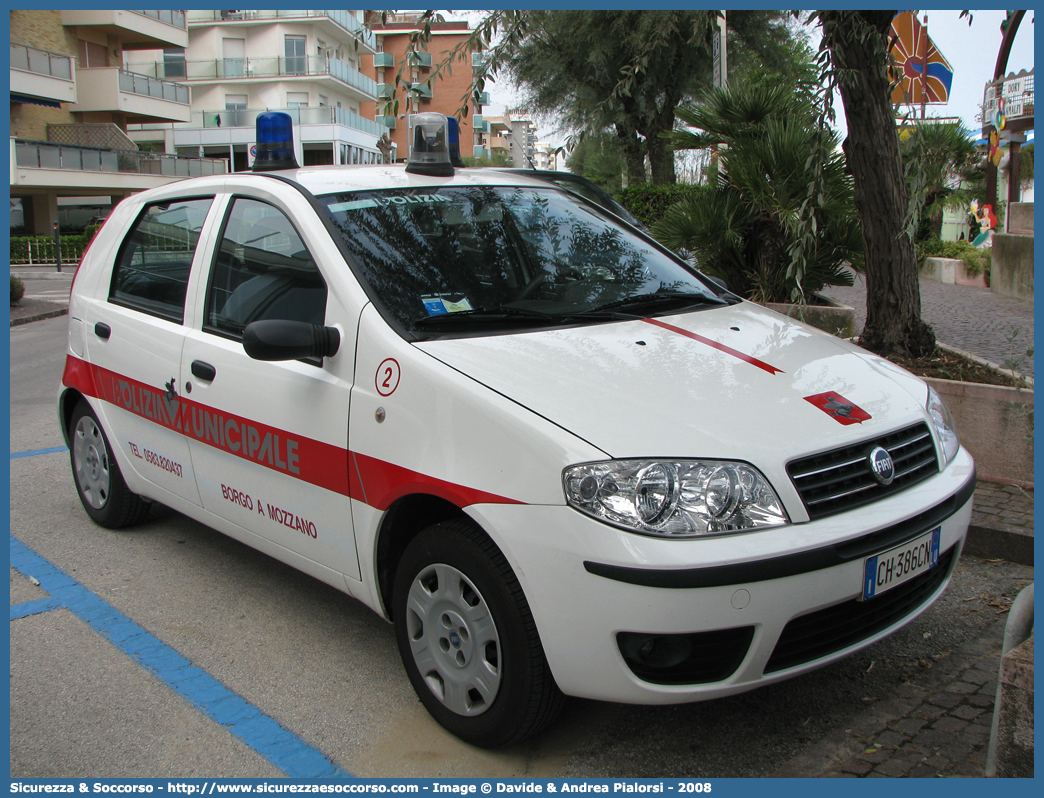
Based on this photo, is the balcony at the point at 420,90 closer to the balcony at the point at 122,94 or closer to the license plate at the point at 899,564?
the license plate at the point at 899,564

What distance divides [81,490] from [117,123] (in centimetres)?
4293

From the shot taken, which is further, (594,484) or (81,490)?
(81,490)

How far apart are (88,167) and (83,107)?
6.24 m

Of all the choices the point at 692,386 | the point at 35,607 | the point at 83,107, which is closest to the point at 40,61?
the point at 83,107

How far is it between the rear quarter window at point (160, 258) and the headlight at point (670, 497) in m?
2.34

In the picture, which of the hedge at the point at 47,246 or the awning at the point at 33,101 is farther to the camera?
the awning at the point at 33,101

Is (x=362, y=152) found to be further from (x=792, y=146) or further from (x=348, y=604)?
(x=348, y=604)

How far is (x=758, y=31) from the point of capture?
16156 mm

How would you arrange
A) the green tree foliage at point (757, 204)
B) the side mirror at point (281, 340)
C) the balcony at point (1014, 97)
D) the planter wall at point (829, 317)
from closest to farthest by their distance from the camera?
1. the side mirror at point (281, 340)
2. the planter wall at point (829, 317)
3. the green tree foliage at point (757, 204)
4. the balcony at point (1014, 97)

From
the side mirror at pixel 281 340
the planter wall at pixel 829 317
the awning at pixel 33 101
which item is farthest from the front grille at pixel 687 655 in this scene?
the awning at pixel 33 101

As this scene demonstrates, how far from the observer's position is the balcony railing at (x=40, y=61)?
34094mm

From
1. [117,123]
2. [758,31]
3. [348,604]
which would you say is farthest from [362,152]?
[348,604]

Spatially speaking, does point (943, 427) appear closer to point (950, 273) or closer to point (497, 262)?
point (497, 262)

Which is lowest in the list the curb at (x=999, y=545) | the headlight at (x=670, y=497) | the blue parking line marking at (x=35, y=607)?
the blue parking line marking at (x=35, y=607)
